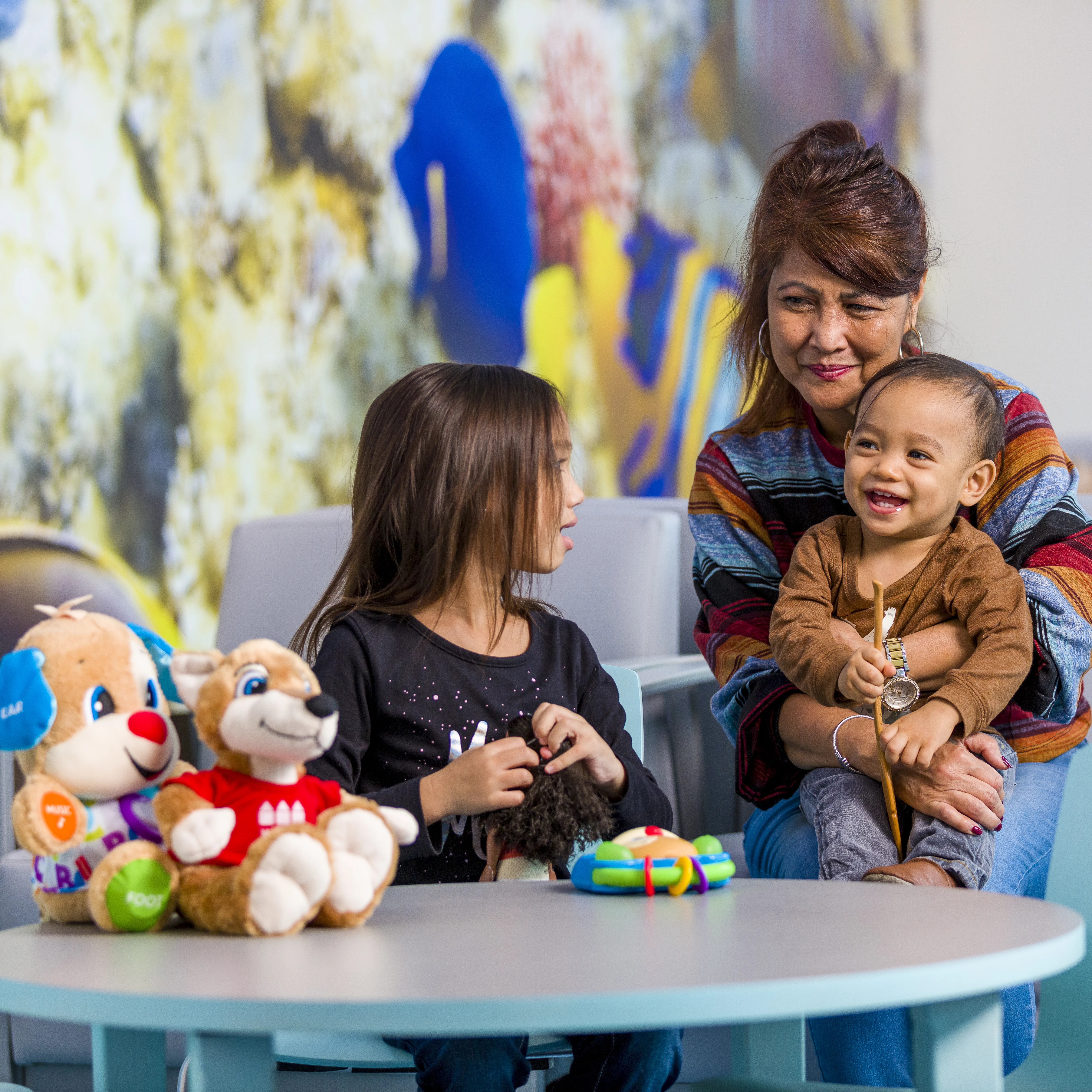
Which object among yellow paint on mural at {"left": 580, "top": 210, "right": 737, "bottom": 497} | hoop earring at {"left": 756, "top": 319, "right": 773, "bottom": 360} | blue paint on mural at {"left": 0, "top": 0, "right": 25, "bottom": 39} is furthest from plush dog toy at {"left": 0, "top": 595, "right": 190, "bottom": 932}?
yellow paint on mural at {"left": 580, "top": 210, "right": 737, "bottom": 497}

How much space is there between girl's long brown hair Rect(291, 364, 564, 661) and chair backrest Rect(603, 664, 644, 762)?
0.22 metres

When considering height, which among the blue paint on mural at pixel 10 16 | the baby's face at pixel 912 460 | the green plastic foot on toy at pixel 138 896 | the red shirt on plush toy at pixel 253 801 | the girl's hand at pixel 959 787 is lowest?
the girl's hand at pixel 959 787

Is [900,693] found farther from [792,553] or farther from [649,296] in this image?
[649,296]

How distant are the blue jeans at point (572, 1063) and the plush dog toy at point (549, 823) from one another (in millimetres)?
152

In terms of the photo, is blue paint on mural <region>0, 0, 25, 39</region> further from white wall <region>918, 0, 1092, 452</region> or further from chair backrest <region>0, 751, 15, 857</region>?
white wall <region>918, 0, 1092, 452</region>

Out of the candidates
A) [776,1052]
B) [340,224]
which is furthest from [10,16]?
[776,1052]

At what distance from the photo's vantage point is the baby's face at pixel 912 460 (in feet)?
4.81

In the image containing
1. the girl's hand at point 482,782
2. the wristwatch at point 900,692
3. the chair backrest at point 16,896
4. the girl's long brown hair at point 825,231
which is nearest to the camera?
the girl's hand at point 482,782

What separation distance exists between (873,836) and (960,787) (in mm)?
105

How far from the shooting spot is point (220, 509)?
321cm

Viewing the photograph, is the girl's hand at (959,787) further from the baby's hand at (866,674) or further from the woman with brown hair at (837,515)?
the baby's hand at (866,674)

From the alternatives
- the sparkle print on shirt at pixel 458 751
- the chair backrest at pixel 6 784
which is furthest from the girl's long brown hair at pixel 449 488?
the chair backrest at pixel 6 784

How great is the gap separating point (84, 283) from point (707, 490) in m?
1.90

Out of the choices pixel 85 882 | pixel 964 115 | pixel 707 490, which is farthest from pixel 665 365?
pixel 85 882
